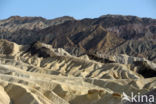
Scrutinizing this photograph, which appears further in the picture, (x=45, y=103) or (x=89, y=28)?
(x=89, y=28)

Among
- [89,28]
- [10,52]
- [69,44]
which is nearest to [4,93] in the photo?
[10,52]

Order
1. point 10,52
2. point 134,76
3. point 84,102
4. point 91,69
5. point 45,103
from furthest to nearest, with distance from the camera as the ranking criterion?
point 10,52 < point 91,69 < point 134,76 < point 84,102 < point 45,103

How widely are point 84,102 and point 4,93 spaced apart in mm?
8766

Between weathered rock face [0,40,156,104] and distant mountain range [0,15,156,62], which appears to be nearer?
weathered rock face [0,40,156,104]

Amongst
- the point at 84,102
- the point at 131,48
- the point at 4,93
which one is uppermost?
the point at 4,93


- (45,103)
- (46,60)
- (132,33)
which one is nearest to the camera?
(45,103)

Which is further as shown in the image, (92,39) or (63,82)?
(92,39)

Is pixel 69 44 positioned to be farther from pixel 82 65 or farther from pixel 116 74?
pixel 116 74

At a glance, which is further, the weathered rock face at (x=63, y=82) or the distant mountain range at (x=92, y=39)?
the distant mountain range at (x=92, y=39)

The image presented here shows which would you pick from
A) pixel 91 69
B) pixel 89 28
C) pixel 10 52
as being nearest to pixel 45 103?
pixel 91 69

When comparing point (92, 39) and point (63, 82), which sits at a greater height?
point (63, 82)

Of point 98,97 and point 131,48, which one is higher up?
point 98,97

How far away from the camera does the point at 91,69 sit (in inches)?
3465

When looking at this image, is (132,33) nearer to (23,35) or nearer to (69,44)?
(69,44)
